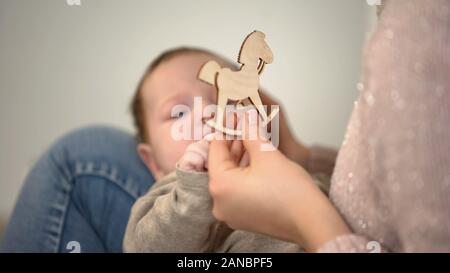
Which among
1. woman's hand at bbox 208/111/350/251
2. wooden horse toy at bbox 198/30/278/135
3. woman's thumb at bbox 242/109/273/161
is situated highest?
wooden horse toy at bbox 198/30/278/135

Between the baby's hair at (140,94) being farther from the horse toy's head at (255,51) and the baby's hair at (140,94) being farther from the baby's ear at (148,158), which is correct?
the horse toy's head at (255,51)

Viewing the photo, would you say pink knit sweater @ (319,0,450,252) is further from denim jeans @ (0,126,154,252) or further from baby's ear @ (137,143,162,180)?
baby's ear @ (137,143,162,180)

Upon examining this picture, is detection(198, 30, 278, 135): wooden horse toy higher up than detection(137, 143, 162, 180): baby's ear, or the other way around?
detection(198, 30, 278, 135): wooden horse toy

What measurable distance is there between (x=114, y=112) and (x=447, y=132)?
63 cm

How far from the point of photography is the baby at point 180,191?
20.3 inches

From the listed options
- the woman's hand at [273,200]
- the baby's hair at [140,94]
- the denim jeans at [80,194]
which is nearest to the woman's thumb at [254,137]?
the woman's hand at [273,200]

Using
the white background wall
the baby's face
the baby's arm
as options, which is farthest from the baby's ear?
the baby's arm

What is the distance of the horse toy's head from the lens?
464mm

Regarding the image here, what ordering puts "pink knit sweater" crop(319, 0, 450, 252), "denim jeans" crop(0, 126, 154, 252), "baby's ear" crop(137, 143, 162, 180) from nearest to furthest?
"pink knit sweater" crop(319, 0, 450, 252), "denim jeans" crop(0, 126, 154, 252), "baby's ear" crop(137, 143, 162, 180)

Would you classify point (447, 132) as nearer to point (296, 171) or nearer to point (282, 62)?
point (296, 171)

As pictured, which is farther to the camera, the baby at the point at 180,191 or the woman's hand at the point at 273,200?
the baby at the point at 180,191

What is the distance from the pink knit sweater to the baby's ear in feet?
1.59

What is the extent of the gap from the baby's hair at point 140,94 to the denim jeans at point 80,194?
0.06 meters

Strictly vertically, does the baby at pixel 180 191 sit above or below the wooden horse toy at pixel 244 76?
below
